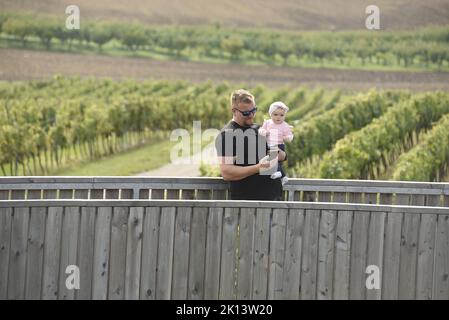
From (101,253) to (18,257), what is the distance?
0.75 m

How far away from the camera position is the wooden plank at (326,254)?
36.2 feet

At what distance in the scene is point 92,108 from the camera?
37.9 metres

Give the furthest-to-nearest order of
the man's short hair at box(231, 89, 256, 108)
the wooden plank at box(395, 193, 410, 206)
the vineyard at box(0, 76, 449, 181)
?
the vineyard at box(0, 76, 449, 181) < the wooden plank at box(395, 193, 410, 206) < the man's short hair at box(231, 89, 256, 108)

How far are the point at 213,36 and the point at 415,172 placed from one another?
20.4 m

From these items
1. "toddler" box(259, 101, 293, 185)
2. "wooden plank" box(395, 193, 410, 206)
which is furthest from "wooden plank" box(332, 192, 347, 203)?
"toddler" box(259, 101, 293, 185)

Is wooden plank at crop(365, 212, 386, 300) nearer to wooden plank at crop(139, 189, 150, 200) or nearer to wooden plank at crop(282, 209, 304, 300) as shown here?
wooden plank at crop(282, 209, 304, 300)

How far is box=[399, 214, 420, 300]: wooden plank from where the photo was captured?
11.0 m

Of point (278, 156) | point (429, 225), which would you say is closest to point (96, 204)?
point (278, 156)

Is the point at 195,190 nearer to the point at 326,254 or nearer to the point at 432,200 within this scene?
the point at 326,254

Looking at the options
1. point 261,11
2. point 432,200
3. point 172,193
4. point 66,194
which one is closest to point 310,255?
point 172,193

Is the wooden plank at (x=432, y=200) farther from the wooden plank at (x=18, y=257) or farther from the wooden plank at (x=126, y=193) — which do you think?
the wooden plank at (x=18, y=257)

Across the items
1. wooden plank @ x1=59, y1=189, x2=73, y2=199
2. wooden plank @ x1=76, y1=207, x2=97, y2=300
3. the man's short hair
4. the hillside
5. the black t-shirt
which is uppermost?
the hillside

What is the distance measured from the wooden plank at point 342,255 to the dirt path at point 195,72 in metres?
32.0

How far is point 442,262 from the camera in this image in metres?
11.0
